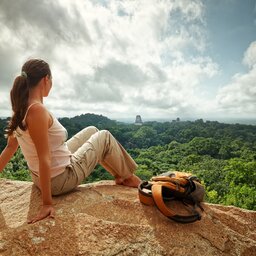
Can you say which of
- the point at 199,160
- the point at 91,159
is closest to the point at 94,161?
the point at 91,159

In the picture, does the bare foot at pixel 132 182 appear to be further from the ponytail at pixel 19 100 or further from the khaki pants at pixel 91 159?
the ponytail at pixel 19 100

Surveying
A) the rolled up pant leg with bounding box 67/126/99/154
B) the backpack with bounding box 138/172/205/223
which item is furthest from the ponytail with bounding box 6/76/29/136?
the backpack with bounding box 138/172/205/223

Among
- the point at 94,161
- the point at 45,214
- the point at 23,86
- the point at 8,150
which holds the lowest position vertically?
the point at 45,214

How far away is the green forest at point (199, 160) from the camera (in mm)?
13811

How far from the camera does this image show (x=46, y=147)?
2742 mm

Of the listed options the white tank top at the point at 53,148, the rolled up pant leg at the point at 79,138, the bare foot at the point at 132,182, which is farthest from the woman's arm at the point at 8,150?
the bare foot at the point at 132,182

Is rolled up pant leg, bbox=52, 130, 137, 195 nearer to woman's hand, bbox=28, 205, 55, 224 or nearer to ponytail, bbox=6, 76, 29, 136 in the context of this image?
woman's hand, bbox=28, 205, 55, 224

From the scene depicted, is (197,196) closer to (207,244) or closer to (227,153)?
(207,244)

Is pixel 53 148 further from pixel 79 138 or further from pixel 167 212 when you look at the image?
pixel 167 212

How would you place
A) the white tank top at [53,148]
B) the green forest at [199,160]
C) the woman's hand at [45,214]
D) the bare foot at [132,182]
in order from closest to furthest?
the woman's hand at [45,214], the white tank top at [53,148], the bare foot at [132,182], the green forest at [199,160]

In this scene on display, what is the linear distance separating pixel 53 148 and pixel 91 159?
A: 56cm

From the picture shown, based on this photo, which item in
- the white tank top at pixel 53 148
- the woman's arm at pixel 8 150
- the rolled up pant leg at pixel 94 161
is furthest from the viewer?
the woman's arm at pixel 8 150

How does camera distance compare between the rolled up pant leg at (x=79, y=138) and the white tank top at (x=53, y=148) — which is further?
the rolled up pant leg at (x=79, y=138)

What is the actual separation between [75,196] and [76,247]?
959mm
